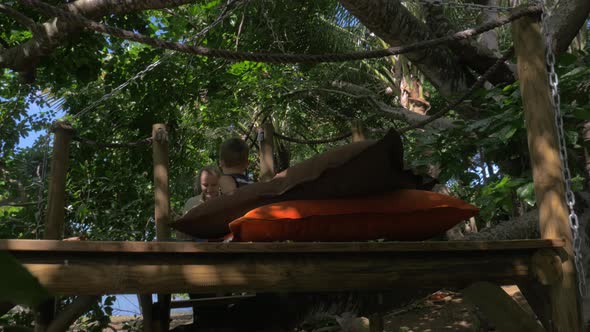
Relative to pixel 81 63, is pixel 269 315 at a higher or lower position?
lower

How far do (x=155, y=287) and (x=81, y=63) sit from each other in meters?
4.28

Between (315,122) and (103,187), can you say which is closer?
(103,187)

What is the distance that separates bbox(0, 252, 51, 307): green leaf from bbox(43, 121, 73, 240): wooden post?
3343 millimetres

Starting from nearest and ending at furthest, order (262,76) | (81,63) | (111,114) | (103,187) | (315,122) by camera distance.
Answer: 1. (81,63)
2. (103,187)
3. (111,114)
4. (262,76)
5. (315,122)

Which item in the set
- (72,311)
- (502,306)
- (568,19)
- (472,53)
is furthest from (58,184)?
(568,19)

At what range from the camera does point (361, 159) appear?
6.83 ft

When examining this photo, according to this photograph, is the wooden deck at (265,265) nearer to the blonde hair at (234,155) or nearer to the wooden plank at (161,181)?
the blonde hair at (234,155)

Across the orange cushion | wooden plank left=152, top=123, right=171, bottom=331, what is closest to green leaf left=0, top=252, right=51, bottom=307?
the orange cushion

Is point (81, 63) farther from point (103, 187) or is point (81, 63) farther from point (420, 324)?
point (420, 324)

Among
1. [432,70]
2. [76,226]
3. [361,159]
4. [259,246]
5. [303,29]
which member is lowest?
[259,246]

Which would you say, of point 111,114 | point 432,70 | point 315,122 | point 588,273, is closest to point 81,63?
point 111,114

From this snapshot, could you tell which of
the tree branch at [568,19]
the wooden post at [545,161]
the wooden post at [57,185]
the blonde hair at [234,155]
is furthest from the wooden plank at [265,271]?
the tree branch at [568,19]

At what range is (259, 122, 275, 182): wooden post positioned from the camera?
470 centimetres

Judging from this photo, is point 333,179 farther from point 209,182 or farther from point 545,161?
point 209,182
